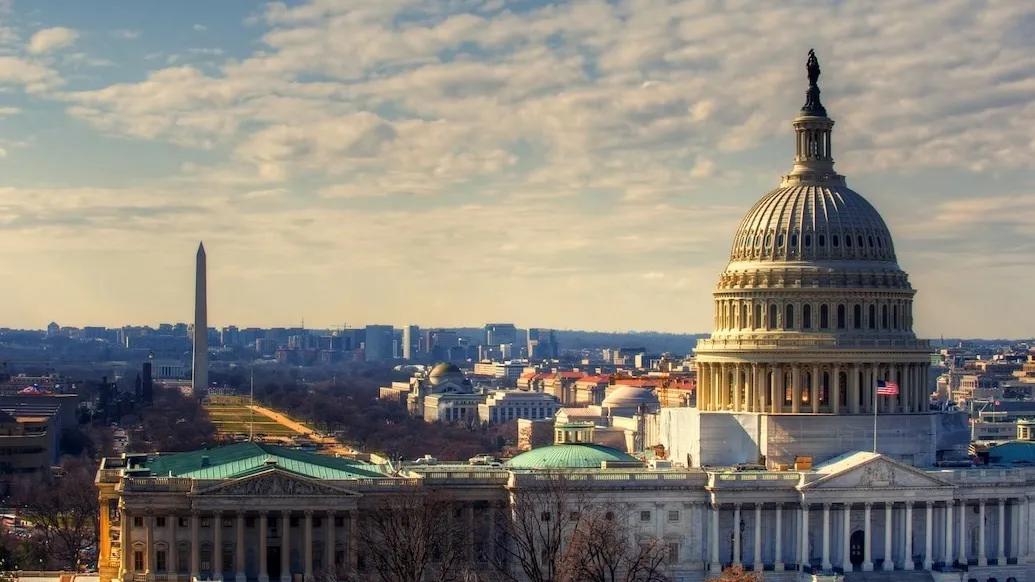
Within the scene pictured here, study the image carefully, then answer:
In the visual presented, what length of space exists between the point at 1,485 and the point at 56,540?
4452 cm

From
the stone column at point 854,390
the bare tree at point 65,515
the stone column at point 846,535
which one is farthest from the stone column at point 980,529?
the bare tree at point 65,515

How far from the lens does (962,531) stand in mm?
135125

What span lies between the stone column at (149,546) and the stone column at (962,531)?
51.4 metres

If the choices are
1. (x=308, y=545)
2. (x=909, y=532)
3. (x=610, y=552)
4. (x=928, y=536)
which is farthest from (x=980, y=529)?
(x=308, y=545)

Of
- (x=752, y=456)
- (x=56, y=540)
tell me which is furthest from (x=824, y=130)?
(x=56, y=540)

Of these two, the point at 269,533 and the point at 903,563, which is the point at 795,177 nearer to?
the point at 903,563

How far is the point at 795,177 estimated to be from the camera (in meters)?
150

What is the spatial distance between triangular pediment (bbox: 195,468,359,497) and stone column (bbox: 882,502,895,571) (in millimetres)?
34572

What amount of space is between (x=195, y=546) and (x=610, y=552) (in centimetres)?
2503

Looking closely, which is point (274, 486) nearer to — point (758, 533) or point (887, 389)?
point (758, 533)

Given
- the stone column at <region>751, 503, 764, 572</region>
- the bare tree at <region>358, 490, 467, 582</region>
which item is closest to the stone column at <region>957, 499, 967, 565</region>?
the stone column at <region>751, 503, 764, 572</region>

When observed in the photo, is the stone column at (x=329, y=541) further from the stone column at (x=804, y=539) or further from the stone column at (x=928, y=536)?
the stone column at (x=928, y=536)

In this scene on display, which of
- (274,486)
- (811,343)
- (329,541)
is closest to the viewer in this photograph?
(274,486)

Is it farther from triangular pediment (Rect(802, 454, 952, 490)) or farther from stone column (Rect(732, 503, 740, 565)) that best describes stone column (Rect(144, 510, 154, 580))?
triangular pediment (Rect(802, 454, 952, 490))
